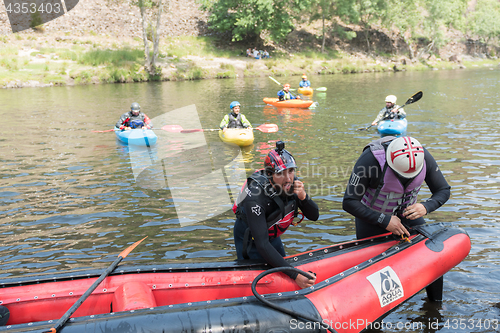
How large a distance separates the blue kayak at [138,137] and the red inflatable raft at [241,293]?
8396mm

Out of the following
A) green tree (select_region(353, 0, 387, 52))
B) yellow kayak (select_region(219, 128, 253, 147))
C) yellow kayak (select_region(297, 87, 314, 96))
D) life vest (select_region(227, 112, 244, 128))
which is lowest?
yellow kayak (select_region(219, 128, 253, 147))

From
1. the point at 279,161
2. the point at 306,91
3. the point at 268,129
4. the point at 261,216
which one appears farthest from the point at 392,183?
the point at 306,91

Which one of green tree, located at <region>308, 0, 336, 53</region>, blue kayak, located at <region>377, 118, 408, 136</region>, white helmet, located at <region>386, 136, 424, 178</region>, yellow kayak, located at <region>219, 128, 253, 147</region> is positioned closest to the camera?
white helmet, located at <region>386, 136, 424, 178</region>

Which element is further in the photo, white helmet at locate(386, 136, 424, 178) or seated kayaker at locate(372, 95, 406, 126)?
seated kayaker at locate(372, 95, 406, 126)

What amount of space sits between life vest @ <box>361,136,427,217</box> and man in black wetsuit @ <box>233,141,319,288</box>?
26.7 inches

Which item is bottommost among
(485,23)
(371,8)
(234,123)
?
(234,123)

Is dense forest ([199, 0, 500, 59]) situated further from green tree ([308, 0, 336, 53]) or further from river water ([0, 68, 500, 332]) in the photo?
river water ([0, 68, 500, 332])

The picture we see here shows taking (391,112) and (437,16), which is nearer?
(391,112)

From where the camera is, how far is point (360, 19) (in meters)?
49.9

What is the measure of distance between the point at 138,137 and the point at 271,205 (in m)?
8.78

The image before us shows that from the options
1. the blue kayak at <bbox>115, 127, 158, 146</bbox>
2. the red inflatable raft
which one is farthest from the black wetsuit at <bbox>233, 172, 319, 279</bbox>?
the blue kayak at <bbox>115, 127, 158, 146</bbox>

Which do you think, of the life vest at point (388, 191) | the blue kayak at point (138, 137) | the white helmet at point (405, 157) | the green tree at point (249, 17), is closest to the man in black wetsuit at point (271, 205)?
the life vest at point (388, 191)

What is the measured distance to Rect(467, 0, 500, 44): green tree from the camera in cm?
5616

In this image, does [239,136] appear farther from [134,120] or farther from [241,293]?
[241,293]
